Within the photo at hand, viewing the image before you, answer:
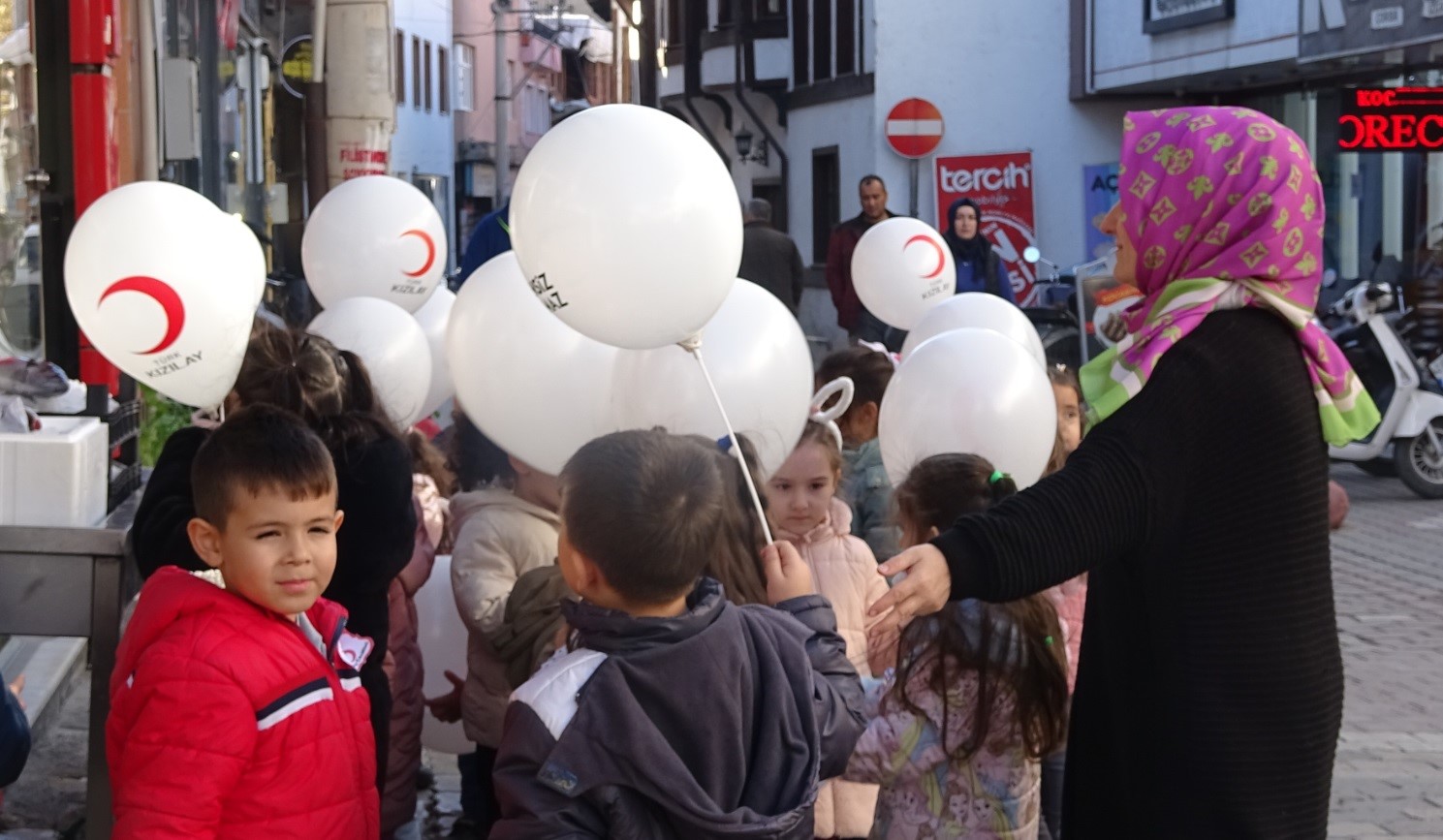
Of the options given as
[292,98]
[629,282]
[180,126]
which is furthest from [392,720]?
[292,98]

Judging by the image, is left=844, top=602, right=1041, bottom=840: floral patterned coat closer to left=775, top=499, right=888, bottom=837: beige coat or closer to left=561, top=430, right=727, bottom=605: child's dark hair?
left=775, top=499, right=888, bottom=837: beige coat

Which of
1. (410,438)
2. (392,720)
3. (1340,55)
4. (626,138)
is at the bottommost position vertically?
(392,720)

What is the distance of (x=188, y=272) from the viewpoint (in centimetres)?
387

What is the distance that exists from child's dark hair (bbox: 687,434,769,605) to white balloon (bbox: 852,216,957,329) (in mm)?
3690

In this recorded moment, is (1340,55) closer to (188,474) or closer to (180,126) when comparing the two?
(180,126)

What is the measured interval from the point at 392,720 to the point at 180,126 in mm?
5495

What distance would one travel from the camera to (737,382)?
12.9 ft

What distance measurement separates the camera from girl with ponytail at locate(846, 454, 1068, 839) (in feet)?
11.8

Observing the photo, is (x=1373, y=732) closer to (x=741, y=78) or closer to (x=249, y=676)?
(x=249, y=676)

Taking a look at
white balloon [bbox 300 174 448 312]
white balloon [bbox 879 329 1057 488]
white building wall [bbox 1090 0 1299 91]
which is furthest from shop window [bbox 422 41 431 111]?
white balloon [bbox 879 329 1057 488]

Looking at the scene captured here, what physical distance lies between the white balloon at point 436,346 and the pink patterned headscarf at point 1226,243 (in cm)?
283

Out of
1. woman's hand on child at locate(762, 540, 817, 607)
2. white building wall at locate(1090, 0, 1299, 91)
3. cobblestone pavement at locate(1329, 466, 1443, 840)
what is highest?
white building wall at locate(1090, 0, 1299, 91)

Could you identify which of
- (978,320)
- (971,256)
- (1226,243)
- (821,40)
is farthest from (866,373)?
(821,40)

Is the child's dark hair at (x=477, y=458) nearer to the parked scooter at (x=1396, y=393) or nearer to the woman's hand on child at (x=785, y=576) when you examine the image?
the woman's hand on child at (x=785, y=576)
